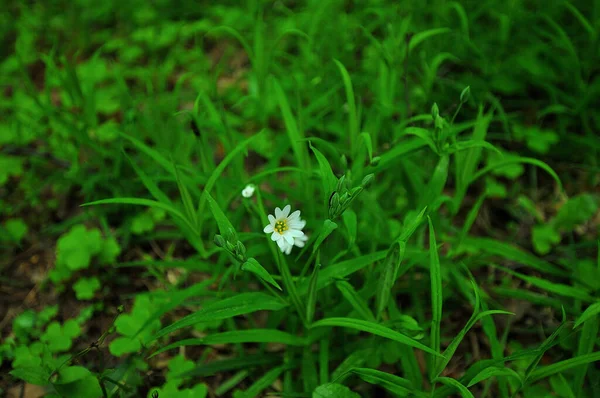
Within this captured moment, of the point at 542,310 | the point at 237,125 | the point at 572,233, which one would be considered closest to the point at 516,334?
the point at 542,310

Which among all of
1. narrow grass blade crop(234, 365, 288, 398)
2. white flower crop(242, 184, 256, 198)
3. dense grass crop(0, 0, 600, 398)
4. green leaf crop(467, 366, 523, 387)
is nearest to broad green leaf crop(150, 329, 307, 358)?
dense grass crop(0, 0, 600, 398)

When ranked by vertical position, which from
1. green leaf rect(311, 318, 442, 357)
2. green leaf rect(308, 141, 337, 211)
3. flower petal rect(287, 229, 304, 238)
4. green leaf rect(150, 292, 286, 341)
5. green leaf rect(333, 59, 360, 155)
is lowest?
green leaf rect(311, 318, 442, 357)

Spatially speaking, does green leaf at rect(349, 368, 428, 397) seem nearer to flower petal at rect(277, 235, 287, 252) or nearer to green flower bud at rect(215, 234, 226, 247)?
flower petal at rect(277, 235, 287, 252)

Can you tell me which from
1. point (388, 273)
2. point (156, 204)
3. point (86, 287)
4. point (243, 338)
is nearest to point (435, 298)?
point (388, 273)

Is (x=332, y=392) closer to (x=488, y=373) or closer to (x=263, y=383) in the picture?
(x=263, y=383)

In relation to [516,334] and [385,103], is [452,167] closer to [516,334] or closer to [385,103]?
[385,103]

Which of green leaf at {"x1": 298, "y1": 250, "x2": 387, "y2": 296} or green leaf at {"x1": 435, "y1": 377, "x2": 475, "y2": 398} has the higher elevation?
green leaf at {"x1": 298, "y1": 250, "x2": 387, "y2": 296}
